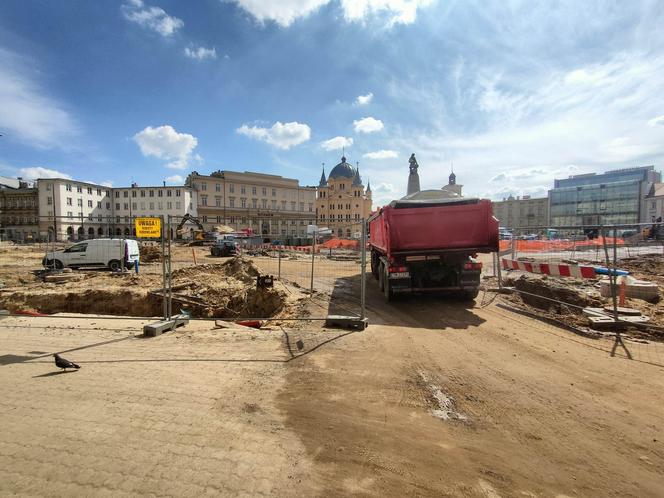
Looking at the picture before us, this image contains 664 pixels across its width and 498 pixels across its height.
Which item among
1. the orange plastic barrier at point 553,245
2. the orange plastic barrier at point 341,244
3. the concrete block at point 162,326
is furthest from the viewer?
the orange plastic barrier at point 341,244

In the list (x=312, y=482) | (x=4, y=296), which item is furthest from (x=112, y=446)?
(x=4, y=296)

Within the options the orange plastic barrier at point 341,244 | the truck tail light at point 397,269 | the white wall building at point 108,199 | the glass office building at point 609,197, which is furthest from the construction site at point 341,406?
the glass office building at point 609,197

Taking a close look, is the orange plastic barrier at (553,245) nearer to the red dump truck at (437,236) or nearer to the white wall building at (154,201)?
the red dump truck at (437,236)

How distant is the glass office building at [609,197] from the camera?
79.9 metres

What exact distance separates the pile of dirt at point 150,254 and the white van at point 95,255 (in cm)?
655

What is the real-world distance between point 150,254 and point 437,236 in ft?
78.2

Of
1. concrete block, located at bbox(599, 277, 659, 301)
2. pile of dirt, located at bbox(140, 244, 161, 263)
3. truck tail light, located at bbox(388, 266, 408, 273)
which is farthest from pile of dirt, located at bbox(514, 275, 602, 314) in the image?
pile of dirt, located at bbox(140, 244, 161, 263)

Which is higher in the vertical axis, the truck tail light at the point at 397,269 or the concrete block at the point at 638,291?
the truck tail light at the point at 397,269

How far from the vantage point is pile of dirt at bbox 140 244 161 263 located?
25.0 m

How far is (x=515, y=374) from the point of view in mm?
4527

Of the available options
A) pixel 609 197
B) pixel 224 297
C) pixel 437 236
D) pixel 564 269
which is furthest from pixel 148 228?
pixel 609 197

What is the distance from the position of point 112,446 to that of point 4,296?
42.2 feet

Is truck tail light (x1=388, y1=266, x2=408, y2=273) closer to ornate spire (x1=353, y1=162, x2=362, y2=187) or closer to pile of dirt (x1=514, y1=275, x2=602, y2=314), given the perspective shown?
pile of dirt (x1=514, y1=275, x2=602, y2=314)

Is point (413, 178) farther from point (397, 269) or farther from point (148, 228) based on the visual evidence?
point (148, 228)
